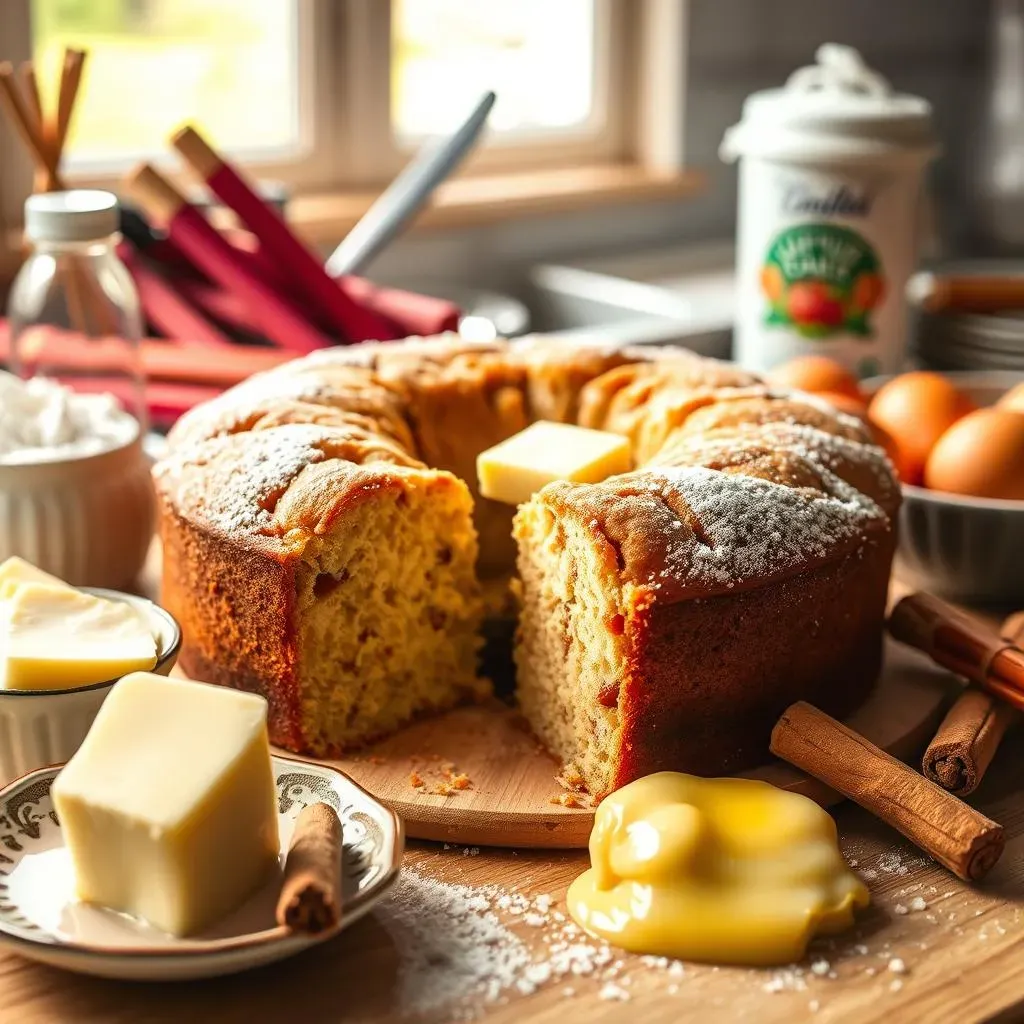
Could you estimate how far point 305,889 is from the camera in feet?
3.61

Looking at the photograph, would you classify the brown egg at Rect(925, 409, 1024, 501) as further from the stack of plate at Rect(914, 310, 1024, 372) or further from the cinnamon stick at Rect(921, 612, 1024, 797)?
the stack of plate at Rect(914, 310, 1024, 372)

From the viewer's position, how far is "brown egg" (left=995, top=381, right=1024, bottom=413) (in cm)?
190

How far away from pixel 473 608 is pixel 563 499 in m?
0.26

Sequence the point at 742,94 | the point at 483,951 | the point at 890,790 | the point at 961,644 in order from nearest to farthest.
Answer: the point at 483,951 < the point at 890,790 < the point at 961,644 < the point at 742,94

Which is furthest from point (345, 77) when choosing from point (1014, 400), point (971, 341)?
point (1014, 400)

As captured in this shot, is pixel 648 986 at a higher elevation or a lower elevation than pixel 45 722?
lower

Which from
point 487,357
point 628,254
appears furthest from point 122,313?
point 628,254

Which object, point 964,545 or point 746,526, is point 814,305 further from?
point 746,526

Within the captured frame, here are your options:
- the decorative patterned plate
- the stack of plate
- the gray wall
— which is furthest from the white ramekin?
the stack of plate

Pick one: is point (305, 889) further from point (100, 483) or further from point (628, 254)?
point (628, 254)

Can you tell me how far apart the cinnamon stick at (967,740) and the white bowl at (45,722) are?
29.5 inches

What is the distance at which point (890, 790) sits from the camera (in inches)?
52.6

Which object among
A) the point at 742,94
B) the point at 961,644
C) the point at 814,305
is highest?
the point at 742,94

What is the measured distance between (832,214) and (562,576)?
104 cm
